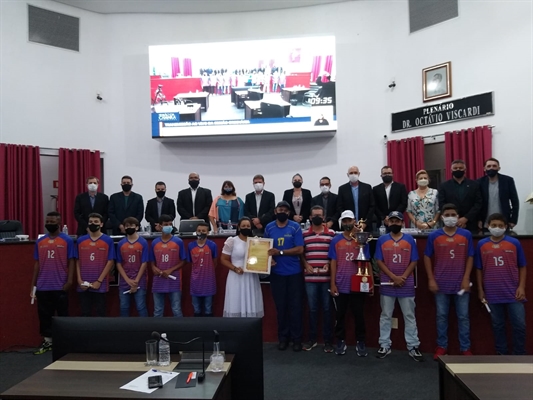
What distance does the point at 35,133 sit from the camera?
8688mm

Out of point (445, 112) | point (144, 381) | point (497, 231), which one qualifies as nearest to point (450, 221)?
point (497, 231)

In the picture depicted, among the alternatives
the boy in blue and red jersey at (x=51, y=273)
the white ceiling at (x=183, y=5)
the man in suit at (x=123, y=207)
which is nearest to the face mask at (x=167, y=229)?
the boy in blue and red jersey at (x=51, y=273)

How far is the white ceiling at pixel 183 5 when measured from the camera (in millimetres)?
9180

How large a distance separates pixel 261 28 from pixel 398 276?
6.85m

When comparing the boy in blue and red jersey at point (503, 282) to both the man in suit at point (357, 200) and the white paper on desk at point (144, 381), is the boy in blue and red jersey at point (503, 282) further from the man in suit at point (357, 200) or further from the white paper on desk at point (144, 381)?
the white paper on desk at point (144, 381)

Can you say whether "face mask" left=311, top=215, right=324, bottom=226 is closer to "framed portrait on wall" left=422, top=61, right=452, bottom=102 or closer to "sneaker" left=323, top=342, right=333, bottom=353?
"sneaker" left=323, top=342, right=333, bottom=353

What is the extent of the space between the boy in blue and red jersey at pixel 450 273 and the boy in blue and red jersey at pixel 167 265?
9.66ft

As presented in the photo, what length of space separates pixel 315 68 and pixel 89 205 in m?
5.17

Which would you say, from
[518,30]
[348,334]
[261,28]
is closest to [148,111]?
[261,28]

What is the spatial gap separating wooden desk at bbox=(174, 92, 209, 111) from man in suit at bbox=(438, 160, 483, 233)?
527 centimetres

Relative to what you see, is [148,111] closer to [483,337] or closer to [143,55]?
[143,55]

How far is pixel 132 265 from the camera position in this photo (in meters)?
5.32

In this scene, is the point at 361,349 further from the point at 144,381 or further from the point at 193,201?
the point at 193,201

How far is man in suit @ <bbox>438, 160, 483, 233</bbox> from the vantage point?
573 centimetres
